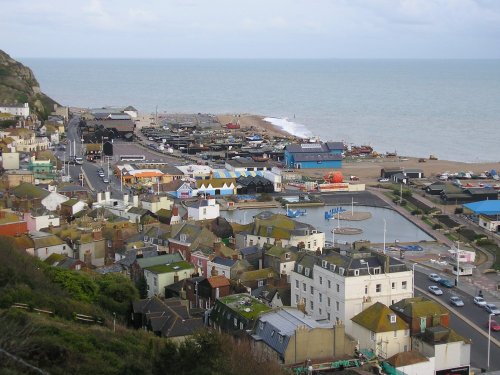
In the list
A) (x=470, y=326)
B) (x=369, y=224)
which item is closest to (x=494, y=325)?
(x=470, y=326)

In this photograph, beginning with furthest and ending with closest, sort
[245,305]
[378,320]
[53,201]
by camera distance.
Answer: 1. [53,201]
2. [245,305]
3. [378,320]

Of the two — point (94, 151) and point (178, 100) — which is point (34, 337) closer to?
point (94, 151)

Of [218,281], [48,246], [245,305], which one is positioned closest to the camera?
Result: [245,305]

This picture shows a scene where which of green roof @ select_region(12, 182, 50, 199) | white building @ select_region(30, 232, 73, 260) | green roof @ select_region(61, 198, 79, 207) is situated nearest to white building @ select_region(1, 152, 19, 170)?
green roof @ select_region(12, 182, 50, 199)

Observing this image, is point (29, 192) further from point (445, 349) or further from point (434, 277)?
point (445, 349)

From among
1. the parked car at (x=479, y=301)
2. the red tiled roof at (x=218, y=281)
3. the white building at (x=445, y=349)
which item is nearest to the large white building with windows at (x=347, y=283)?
the red tiled roof at (x=218, y=281)

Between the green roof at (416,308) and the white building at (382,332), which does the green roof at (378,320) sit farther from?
the green roof at (416,308)

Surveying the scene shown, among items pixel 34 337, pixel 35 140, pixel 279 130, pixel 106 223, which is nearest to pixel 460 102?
pixel 279 130

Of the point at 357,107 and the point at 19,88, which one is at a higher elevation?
the point at 19,88
